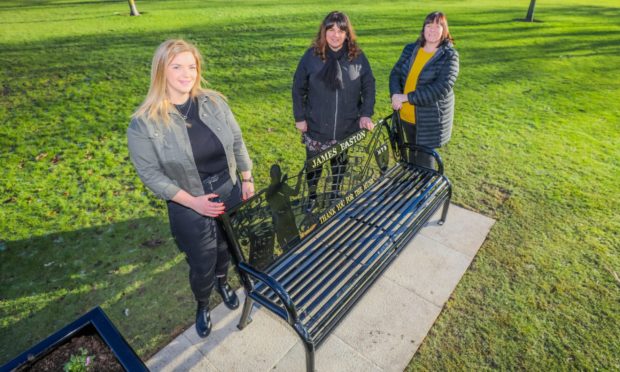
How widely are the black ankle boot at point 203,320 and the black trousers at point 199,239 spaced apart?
0.07 meters

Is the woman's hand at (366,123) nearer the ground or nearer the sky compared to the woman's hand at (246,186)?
nearer the sky

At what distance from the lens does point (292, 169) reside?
5418mm

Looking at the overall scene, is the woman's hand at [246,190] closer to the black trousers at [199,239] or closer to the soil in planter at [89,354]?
the black trousers at [199,239]

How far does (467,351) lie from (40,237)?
473 cm

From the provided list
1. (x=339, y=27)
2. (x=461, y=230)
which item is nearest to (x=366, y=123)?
(x=339, y=27)

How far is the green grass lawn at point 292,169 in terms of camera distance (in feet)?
10.3

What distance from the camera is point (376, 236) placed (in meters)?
3.23

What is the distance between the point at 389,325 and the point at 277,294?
1298mm

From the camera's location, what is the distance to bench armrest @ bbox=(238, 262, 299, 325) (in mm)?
2350

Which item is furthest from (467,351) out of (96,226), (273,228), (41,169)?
(41,169)

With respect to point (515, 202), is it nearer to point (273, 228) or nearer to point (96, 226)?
point (273, 228)

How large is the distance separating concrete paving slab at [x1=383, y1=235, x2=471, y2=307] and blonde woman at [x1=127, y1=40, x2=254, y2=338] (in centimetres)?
189

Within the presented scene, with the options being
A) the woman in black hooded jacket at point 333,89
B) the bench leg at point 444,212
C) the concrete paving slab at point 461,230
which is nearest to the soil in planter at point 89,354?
the woman in black hooded jacket at point 333,89

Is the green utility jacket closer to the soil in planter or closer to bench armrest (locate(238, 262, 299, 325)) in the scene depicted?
bench armrest (locate(238, 262, 299, 325))
